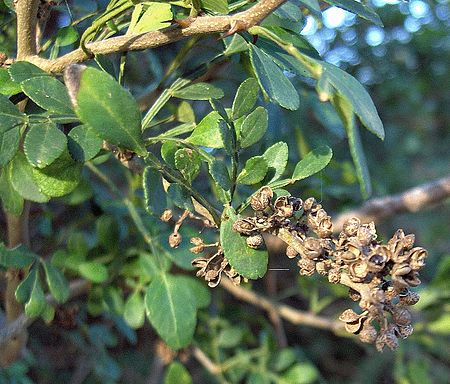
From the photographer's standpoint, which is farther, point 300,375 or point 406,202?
point 406,202

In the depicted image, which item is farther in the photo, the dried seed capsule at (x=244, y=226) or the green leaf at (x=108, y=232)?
the green leaf at (x=108, y=232)

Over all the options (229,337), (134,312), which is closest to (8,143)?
(134,312)

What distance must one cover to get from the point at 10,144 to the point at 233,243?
0.18 m

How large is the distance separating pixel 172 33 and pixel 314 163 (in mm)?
146

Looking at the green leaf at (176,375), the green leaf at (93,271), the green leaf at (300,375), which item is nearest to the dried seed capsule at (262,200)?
the green leaf at (93,271)

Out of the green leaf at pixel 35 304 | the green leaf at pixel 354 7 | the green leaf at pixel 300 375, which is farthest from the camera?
the green leaf at pixel 300 375

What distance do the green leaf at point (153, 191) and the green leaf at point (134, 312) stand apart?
328mm

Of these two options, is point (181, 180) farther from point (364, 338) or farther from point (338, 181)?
point (338, 181)

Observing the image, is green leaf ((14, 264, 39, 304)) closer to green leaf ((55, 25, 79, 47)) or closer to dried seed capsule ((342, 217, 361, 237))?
green leaf ((55, 25, 79, 47))

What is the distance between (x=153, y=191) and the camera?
472 millimetres

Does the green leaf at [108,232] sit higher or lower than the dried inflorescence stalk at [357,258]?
lower

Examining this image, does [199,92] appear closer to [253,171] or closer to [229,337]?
[253,171]

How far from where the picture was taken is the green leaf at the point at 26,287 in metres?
0.62

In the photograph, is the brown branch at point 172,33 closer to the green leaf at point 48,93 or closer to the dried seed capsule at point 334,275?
the green leaf at point 48,93
